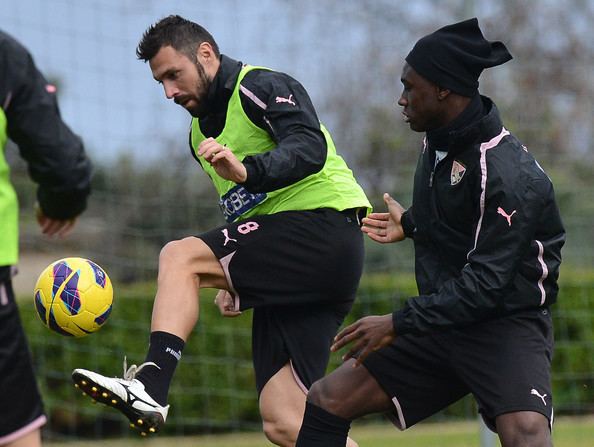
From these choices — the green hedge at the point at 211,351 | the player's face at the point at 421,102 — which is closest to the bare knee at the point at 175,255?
the player's face at the point at 421,102

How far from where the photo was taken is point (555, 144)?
33.3ft

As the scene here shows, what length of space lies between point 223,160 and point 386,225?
90 cm

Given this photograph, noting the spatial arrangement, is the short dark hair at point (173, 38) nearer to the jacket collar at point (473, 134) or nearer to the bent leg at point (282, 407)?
the jacket collar at point (473, 134)

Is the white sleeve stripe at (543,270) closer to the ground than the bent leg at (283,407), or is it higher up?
higher up

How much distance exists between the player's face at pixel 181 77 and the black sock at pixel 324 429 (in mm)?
1562

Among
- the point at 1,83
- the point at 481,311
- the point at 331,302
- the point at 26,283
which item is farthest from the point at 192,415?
the point at 1,83

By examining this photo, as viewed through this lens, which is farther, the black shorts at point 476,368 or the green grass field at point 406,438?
the green grass field at point 406,438

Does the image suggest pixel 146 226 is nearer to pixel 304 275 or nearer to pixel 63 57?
pixel 63 57

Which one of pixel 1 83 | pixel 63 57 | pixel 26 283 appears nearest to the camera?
pixel 1 83

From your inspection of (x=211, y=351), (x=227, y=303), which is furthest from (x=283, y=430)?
(x=211, y=351)

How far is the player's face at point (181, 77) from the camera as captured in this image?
225 inches

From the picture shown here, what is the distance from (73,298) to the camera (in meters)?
5.43

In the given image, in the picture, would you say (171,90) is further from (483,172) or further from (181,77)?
(483,172)

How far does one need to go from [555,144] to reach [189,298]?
543 centimetres
